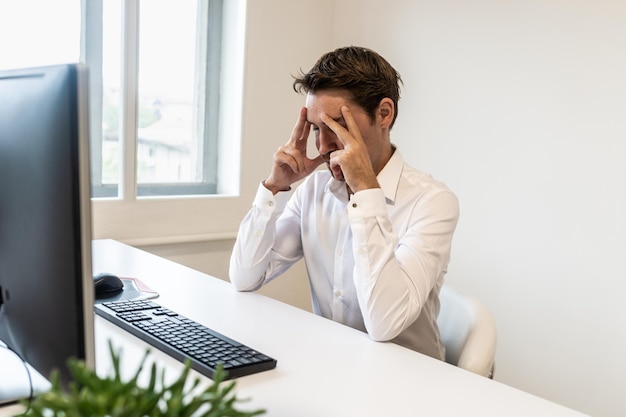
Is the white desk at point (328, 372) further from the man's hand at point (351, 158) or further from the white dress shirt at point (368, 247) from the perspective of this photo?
the man's hand at point (351, 158)

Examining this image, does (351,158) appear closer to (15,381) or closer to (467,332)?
(467,332)

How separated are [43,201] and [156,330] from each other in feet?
1.84

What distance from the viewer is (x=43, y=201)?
2.37 ft

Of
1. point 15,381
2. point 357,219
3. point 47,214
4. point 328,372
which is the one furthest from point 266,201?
point 47,214

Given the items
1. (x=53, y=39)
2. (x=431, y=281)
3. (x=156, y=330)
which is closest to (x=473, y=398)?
(x=431, y=281)

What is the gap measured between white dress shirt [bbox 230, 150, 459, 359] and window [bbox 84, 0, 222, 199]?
88 centimetres

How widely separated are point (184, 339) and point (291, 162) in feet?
2.10

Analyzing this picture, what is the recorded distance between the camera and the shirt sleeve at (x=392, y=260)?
1.32m

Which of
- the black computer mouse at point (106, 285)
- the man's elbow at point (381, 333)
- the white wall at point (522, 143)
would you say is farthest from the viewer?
the white wall at point (522, 143)

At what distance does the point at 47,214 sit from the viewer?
0.72 metres

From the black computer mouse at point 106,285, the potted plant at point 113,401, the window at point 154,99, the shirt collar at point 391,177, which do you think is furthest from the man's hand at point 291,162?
the potted plant at point 113,401

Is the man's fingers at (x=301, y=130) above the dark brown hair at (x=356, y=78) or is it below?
below

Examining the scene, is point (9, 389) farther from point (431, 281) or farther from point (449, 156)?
point (449, 156)

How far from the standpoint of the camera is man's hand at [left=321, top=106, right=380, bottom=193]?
1.44 meters
